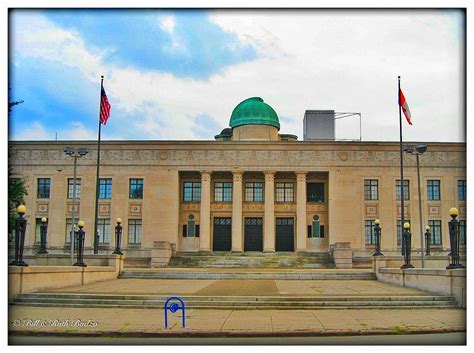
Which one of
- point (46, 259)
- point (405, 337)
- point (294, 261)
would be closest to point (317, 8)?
point (405, 337)

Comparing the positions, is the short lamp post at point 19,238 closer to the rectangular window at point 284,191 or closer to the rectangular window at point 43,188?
the rectangular window at point 43,188

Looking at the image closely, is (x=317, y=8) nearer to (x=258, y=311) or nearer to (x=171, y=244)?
(x=258, y=311)

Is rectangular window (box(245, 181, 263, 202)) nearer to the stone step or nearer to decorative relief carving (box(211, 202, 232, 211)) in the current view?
decorative relief carving (box(211, 202, 232, 211))

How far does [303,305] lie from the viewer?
17891 millimetres

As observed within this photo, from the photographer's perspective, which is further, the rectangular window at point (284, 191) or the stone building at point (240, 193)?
the rectangular window at point (284, 191)

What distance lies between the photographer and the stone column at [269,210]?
161 ft

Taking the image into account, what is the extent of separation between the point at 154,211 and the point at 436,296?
3364cm

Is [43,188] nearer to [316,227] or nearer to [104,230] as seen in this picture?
[104,230]

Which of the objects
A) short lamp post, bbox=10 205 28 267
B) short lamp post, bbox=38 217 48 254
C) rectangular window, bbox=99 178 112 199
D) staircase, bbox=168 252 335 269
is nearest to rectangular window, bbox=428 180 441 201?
staircase, bbox=168 252 335 269

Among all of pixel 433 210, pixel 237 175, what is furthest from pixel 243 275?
pixel 433 210

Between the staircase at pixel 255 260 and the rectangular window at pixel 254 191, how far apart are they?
618 centimetres

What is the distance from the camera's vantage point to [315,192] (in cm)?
5153

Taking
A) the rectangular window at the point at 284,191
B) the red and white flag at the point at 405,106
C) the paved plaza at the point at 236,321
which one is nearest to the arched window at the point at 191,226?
the rectangular window at the point at 284,191

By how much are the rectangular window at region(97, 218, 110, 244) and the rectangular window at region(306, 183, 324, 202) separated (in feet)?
57.1
